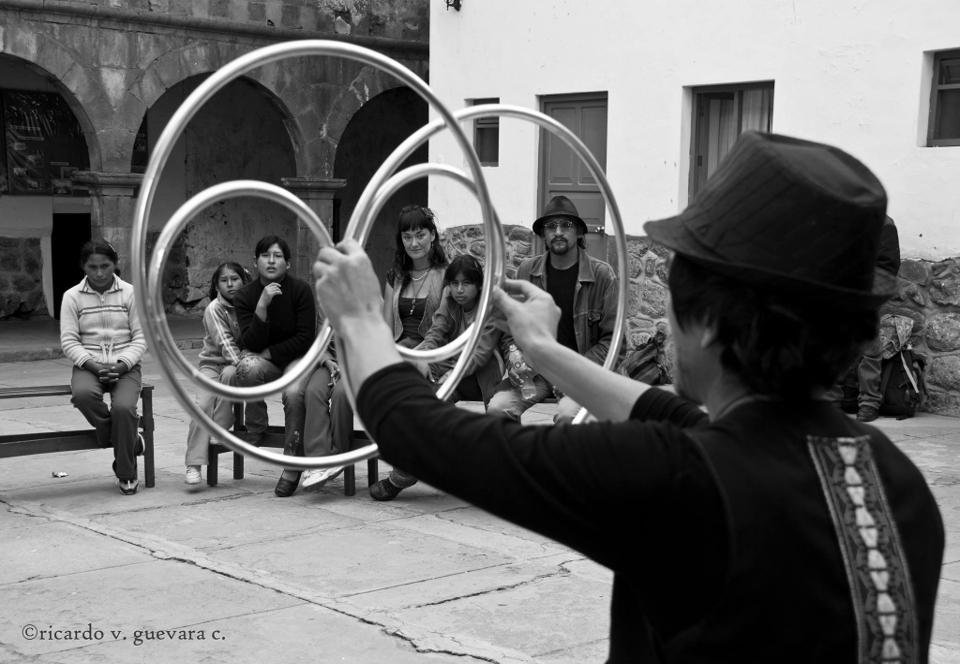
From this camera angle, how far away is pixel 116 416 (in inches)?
251

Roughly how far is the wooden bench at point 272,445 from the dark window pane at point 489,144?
5.81 metres

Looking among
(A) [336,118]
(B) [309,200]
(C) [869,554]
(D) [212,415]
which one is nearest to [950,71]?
(D) [212,415]

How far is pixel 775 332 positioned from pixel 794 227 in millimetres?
127

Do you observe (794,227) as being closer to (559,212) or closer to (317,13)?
(559,212)

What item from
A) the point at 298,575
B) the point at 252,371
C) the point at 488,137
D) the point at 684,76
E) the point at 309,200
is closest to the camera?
the point at 298,575

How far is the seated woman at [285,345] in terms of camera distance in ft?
20.6

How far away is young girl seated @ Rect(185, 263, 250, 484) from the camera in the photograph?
6422mm

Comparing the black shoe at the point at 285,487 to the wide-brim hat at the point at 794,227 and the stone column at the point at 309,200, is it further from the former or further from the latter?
the stone column at the point at 309,200

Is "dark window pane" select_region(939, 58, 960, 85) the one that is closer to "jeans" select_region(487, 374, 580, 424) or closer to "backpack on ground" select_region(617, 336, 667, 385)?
"backpack on ground" select_region(617, 336, 667, 385)

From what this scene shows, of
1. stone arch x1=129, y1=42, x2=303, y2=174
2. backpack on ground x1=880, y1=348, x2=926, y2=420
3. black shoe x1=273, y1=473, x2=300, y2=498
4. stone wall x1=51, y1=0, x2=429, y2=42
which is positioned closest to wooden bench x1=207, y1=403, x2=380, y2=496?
black shoe x1=273, y1=473, x2=300, y2=498

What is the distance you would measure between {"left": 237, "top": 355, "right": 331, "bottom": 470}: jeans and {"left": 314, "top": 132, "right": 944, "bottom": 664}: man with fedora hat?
4.79m

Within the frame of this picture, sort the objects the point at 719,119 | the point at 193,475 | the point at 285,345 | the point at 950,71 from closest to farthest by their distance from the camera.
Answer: the point at 285,345, the point at 193,475, the point at 950,71, the point at 719,119

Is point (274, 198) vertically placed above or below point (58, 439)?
above

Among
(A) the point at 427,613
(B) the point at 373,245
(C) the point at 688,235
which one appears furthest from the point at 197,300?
(C) the point at 688,235
